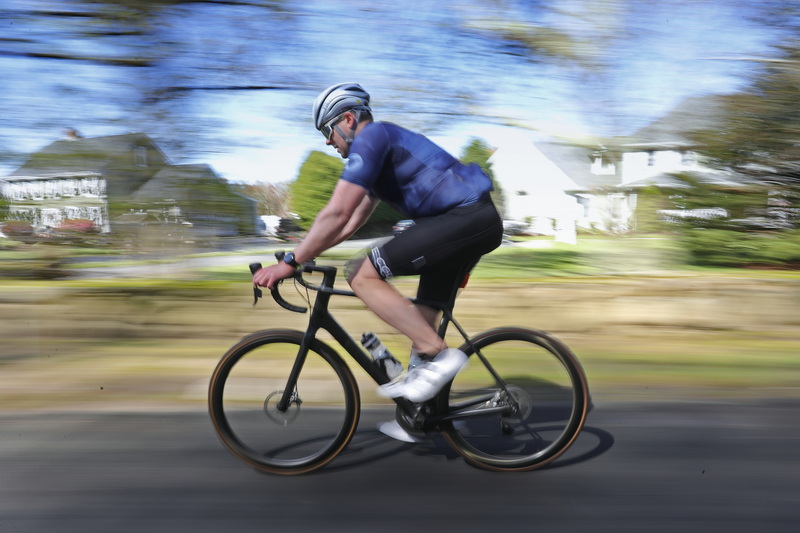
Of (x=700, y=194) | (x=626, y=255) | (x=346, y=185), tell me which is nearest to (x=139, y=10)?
(x=346, y=185)

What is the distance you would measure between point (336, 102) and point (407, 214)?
0.63 m

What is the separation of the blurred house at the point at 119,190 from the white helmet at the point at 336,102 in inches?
142

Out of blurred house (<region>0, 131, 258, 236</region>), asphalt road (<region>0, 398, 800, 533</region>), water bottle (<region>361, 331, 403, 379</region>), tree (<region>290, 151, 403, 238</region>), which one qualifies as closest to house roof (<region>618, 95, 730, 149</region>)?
tree (<region>290, 151, 403, 238</region>)

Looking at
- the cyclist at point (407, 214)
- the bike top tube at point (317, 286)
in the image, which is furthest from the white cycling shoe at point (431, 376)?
the bike top tube at point (317, 286)

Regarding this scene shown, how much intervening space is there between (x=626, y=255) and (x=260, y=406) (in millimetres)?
4702

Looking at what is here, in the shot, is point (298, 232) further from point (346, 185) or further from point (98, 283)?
point (346, 185)

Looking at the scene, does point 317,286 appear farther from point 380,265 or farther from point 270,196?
point 270,196

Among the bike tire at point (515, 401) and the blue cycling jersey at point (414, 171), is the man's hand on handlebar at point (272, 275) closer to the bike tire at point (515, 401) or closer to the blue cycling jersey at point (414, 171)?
the blue cycling jersey at point (414, 171)

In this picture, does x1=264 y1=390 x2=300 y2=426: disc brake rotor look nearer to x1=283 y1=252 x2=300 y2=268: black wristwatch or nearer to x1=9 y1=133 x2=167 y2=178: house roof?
x1=283 y1=252 x2=300 y2=268: black wristwatch

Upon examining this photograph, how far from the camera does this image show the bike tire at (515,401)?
10.4 feet

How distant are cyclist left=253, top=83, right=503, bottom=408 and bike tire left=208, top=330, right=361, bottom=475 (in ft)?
1.09

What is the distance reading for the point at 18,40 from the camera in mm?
5941

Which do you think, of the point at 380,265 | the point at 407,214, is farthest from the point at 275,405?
the point at 407,214

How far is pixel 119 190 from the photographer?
249 inches
